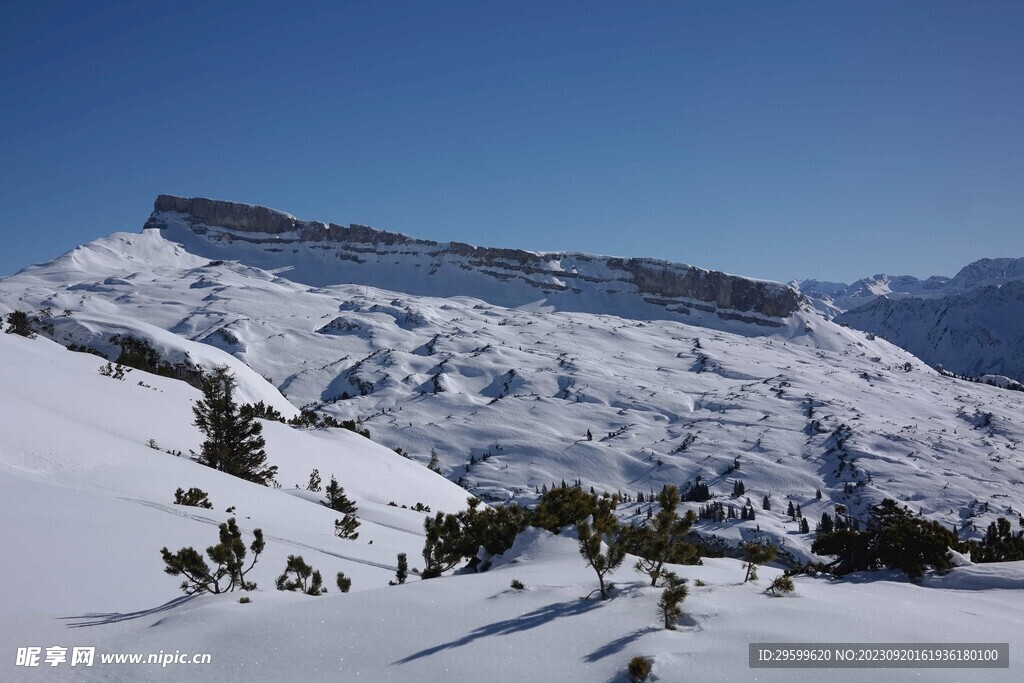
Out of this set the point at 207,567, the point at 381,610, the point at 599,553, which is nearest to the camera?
the point at 381,610

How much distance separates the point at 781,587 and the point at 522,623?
3.66 metres

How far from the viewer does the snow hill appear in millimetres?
6086

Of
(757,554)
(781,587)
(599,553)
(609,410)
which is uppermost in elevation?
(609,410)

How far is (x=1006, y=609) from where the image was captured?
8.32 meters

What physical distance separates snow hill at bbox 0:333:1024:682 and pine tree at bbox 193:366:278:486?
23.6ft

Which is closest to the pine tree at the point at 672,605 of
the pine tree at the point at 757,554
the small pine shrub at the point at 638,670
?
the small pine shrub at the point at 638,670

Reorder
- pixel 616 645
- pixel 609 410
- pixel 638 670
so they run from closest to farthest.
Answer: pixel 638 670 → pixel 616 645 → pixel 609 410

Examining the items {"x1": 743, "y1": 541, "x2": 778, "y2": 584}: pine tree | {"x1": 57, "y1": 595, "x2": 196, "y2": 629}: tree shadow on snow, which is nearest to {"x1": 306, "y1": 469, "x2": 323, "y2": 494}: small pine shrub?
{"x1": 57, "y1": 595, "x2": 196, "y2": 629}: tree shadow on snow

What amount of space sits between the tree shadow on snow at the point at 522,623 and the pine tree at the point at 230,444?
17.4 m

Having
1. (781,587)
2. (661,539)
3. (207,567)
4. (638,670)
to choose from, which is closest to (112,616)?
(207,567)

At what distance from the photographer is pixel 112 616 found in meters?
7.76

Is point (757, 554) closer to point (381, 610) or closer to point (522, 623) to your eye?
point (522, 623)

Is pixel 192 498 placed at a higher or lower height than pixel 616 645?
lower

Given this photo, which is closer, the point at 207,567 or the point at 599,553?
the point at 599,553
